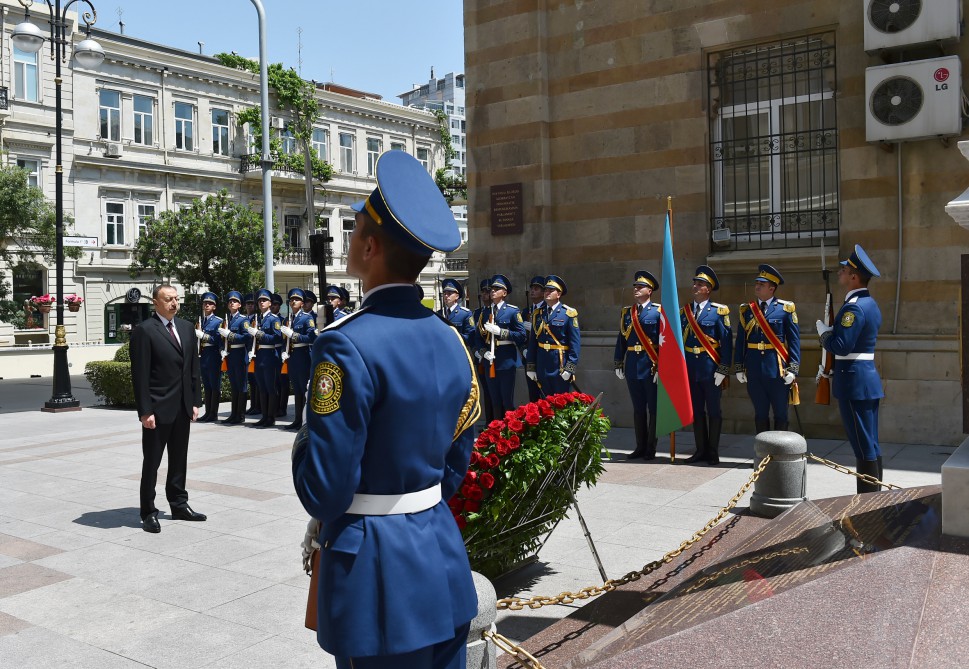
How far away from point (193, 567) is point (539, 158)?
340 inches

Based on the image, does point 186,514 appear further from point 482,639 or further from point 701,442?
point 701,442

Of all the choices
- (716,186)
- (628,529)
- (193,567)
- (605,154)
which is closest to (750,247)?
(716,186)

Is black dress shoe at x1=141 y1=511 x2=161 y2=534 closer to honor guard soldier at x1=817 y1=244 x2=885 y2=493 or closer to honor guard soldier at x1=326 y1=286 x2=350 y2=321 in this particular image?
honor guard soldier at x1=817 y1=244 x2=885 y2=493

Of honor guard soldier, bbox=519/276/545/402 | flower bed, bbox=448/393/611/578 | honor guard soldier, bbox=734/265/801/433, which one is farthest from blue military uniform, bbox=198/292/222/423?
flower bed, bbox=448/393/611/578

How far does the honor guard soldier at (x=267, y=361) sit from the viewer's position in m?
14.2

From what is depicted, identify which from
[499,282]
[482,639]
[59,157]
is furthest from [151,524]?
[59,157]

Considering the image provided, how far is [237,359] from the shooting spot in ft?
48.8

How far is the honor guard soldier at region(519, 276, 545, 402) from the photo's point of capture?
12125mm

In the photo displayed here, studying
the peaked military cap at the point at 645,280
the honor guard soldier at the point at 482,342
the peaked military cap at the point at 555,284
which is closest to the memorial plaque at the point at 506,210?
the honor guard soldier at the point at 482,342

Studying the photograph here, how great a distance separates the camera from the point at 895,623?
137 inches

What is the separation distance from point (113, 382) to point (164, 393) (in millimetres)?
10682

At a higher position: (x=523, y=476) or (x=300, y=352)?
(x=300, y=352)

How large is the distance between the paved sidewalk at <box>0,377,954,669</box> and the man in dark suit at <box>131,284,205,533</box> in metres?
0.30

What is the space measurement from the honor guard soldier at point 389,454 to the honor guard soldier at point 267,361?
38.5ft
